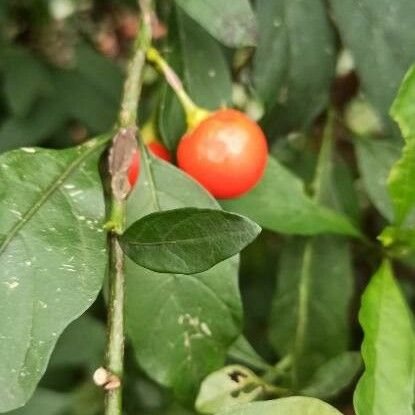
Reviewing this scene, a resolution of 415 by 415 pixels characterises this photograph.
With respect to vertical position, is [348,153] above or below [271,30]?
below

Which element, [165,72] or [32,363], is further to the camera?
[165,72]

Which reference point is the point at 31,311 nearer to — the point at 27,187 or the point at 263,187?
the point at 27,187

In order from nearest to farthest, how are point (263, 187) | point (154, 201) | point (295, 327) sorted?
point (154, 201), point (263, 187), point (295, 327)

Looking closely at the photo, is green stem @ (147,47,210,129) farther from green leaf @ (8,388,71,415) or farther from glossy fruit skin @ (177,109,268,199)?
green leaf @ (8,388,71,415)

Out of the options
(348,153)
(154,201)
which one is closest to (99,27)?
(348,153)

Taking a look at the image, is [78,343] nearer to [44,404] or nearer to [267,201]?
[44,404]

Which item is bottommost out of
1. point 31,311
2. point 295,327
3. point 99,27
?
point 295,327

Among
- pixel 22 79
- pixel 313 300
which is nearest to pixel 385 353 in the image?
pixel 313 300
